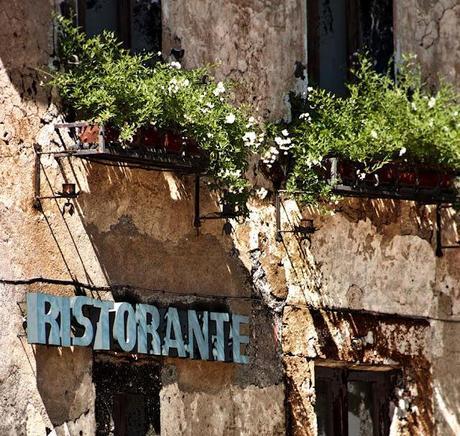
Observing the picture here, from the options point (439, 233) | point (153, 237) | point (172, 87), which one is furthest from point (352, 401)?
point (172, 87)

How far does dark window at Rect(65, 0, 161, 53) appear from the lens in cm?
991

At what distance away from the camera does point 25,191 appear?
9141 mm

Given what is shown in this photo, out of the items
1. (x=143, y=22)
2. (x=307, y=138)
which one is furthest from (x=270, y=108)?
(x=143, y=22)

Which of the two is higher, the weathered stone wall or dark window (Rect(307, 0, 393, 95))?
dark window (Rect(307, 0, 393, 95))

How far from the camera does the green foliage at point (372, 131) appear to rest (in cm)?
1030

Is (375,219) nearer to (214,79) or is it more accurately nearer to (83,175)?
(214,79)

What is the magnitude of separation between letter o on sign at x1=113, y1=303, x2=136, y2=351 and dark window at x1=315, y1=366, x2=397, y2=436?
1.85 m

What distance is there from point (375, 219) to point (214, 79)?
1.62 m

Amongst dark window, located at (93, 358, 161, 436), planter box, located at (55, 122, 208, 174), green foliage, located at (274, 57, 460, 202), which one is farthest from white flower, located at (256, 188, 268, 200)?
dark window, located at (93, 358, 161, 436)

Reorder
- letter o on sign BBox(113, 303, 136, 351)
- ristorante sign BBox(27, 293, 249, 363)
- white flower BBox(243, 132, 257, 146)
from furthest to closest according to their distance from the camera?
white flower BBox(243, 132, 257, 146), letter o on sign BBox(113, 303, 136, 351), ristorante sign BBox(27, 293, 249, 363)

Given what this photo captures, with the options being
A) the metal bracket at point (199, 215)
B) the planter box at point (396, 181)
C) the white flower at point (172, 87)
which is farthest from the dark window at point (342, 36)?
the white flower at point (172, 87)

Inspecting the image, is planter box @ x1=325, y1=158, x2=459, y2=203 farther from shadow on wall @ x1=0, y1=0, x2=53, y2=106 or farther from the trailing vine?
shadow on wall @ x1=0, y1=0, x2=53, y2=106

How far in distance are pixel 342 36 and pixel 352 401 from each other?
2554 mm

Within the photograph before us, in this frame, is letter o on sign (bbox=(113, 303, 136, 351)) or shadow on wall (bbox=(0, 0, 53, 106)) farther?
letter o on sign (bbox=(113, 303, 136, 351))
